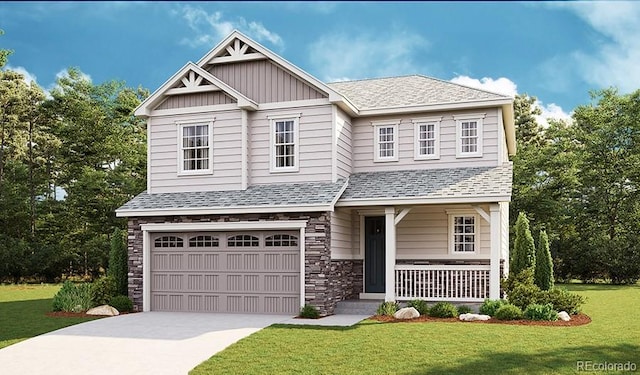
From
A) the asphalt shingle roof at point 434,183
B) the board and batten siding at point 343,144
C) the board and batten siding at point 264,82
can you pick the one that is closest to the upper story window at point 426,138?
the asphalt shingle roof at point 434,183

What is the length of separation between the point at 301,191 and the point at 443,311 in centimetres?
479

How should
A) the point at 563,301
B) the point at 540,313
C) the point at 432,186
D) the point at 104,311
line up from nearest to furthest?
1. the point at 540,313
2. the point at 563,301
3. the point at 104,311
4. the point at 432,186

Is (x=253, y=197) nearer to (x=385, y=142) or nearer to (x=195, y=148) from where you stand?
(x=195, y=148)

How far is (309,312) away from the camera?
15578 mm

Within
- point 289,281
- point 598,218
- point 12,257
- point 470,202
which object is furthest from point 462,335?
point 12,257

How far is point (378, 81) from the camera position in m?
21.5

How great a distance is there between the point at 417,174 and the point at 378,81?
4.86m

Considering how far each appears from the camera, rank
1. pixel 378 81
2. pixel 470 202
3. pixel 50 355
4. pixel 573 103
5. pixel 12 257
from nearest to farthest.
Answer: pixel 50 355 < pixel 470 202 < pixel 378 81 < pixel 12 257 < pixel 573 103

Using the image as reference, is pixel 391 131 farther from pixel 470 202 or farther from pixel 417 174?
pixel 470 202

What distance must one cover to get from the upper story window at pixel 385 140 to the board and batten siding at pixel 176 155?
4.02 meters

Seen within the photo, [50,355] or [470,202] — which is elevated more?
[470,202]

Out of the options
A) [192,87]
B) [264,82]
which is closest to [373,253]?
[264,82]

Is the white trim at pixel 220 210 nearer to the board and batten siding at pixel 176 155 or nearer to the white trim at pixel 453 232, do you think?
the board and batten siding at pixel 176 155

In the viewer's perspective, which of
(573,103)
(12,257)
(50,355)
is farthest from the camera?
(573,103)
